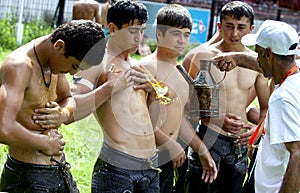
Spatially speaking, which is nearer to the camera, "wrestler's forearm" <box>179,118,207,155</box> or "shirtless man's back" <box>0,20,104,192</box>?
"shirtless man's back" <box>0,20,104,192</box>

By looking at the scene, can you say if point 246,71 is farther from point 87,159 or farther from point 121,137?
point 87,159

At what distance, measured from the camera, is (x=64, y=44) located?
3887mm

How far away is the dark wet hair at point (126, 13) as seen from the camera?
4.65 m

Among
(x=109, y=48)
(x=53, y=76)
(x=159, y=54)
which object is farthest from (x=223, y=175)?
(x=53, y=76)

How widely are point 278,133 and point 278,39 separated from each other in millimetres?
586

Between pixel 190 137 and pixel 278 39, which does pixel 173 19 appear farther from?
pixel 278 39

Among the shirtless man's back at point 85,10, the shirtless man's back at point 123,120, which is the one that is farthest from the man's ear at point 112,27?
the shirtless man's back at point 85,10

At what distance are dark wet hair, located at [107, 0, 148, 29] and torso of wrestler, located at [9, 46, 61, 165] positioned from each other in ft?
2.71

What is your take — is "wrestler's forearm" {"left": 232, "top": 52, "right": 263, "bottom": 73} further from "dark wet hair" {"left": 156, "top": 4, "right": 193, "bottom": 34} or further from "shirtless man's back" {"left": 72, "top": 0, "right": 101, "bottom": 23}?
"shirtless man's back" {"left": 72, "top": 0, "right": 101, "bottom": 23}

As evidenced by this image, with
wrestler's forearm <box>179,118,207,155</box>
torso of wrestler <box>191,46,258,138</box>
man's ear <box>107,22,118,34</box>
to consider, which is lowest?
wrestler's forearm <box>179,118,207,155</box>

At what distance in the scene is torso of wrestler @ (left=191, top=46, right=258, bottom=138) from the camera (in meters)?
5.41

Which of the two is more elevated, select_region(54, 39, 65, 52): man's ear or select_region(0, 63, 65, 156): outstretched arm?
select_region(54, 39, 65, 52): man's ear

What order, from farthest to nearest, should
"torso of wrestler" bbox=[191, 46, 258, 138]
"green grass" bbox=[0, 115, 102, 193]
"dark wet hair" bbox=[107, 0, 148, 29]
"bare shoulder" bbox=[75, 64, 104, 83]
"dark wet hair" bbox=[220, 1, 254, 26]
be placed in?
"dark wet hair" bbox=[220, 1, 254, 26] < "torso of wrestler" bbox=[191, 46, 258, 138] < "green grass" bbox=[0, 115, 102, 193] < "dark wet hair" bbox=[107, 0, 148, 29] < "bare shoulder" bbox=[75, 64, 104, 83]

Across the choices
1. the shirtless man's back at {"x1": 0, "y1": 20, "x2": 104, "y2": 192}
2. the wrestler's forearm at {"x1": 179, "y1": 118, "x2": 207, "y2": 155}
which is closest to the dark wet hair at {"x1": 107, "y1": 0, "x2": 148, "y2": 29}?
the shirtless man's back at {"x1": 0, "y1": 20, "x2": 104, "y2": 192}
